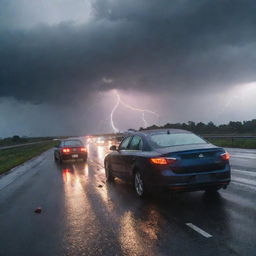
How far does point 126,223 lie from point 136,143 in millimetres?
3682

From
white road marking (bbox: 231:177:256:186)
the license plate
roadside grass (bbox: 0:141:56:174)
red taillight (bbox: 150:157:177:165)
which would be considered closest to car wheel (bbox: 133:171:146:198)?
red taillight (bbox: 150:157:177:165)

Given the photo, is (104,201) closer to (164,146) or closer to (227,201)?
(164,146)

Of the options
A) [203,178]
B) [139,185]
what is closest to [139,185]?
[139,185]

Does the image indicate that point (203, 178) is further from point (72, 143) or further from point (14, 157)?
point (14, 157)

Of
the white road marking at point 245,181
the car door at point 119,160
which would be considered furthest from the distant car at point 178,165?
the white road marking at point 245,181

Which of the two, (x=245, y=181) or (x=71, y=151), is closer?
(x=245, y=181)

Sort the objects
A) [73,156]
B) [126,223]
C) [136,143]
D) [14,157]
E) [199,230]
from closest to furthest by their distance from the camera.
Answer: [199,230]
[126,223]
[136,143]
[73,156]
[14,157]

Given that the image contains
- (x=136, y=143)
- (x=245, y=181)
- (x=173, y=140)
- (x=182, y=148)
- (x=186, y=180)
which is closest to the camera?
(x=186, y=180)

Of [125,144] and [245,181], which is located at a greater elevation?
[125,144]

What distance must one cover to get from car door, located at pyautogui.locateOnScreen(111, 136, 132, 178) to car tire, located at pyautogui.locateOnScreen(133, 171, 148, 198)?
1237mm

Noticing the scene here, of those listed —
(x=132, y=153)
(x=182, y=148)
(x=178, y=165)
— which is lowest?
(x=178, y=165)

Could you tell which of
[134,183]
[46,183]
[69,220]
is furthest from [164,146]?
[46,183]

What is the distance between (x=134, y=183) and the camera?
9.68 m

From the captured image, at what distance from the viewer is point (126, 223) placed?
677 centimetres
